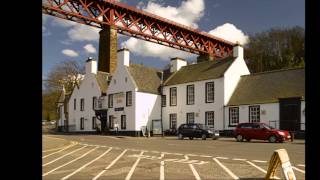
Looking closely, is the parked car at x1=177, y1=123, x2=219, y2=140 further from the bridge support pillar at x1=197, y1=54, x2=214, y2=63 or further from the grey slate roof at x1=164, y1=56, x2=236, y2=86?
the bridge support pillar at x1=197, y1=54, x2=214, y2=63

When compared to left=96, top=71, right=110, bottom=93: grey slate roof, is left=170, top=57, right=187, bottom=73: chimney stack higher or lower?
higher

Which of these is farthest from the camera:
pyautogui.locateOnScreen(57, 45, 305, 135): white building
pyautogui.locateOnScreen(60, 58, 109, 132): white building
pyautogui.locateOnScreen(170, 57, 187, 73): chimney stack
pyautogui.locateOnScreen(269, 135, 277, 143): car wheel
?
pyautogui.locateOnScreen(60, 58, 109, 132): white building

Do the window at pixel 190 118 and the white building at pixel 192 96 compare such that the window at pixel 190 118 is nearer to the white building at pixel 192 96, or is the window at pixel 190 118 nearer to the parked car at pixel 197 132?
the white building at pixel 192 96

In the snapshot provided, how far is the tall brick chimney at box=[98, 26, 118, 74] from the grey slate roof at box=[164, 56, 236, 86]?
7.43m

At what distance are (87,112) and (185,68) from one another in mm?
13306

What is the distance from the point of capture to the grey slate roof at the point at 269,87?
120ft

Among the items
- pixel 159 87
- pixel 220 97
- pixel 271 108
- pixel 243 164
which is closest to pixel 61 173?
pixel 243 164

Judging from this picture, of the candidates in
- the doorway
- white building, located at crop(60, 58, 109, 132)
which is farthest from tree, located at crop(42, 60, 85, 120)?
the doorway

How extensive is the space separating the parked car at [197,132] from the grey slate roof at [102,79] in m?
17.2

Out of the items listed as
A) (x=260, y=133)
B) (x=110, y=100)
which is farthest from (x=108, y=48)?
(x=260, y=133)

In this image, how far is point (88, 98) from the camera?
169ft

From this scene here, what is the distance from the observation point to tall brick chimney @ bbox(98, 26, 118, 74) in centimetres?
4975
